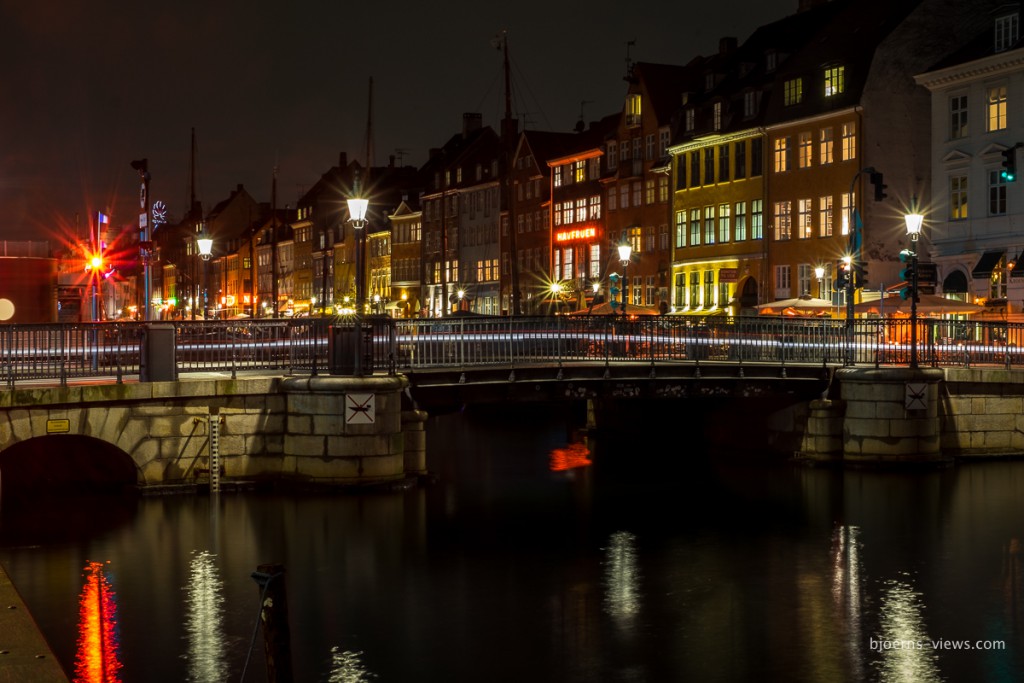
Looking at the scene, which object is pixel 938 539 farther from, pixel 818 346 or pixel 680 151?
pixel 680 151

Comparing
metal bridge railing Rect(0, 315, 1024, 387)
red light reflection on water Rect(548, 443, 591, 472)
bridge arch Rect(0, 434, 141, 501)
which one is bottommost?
red light reflection on water Rect(548, 443, 591, 472)

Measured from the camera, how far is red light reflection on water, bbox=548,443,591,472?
39.5 meters

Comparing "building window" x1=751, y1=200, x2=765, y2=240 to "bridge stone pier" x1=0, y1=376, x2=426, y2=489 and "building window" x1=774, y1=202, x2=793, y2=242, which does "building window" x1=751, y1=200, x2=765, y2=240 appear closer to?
"building window" x1=774, y1=202, x2=793, y2=242

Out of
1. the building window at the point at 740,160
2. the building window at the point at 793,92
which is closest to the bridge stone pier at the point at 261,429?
the building window at the point at 793,92

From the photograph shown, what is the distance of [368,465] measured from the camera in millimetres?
30141

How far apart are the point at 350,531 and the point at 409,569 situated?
2.89 meters

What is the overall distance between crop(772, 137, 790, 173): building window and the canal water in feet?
99.3

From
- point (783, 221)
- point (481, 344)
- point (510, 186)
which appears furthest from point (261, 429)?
point (783, 221)

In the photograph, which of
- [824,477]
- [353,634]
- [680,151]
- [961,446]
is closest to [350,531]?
[353,634]

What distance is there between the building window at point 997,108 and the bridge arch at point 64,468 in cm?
3432

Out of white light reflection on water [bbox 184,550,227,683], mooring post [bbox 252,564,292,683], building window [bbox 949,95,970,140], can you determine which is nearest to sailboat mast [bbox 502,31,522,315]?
building window [bbox 949,95,970,140]

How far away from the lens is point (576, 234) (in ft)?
291

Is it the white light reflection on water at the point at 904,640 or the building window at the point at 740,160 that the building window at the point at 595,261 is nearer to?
the building window at the point at 740,160

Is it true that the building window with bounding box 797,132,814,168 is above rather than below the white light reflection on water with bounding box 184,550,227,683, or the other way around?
above
